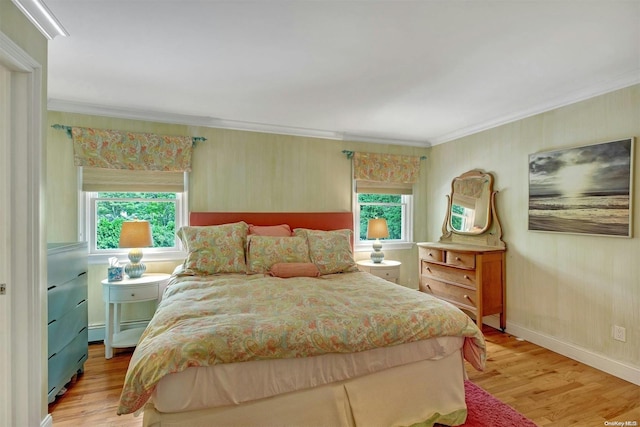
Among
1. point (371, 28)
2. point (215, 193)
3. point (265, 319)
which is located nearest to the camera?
point (265, 319)

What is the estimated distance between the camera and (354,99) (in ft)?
9.70

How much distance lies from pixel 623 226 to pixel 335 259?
2.35 m

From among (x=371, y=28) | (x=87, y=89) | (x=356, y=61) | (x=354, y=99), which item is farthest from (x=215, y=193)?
(x=371, y=28)

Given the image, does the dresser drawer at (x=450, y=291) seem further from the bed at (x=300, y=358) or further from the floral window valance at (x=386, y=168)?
the floral window valance at (x=386, y=168)

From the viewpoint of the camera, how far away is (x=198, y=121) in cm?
352

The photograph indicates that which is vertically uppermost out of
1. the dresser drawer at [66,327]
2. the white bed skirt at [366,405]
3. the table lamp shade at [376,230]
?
the table lamp shade at [376,230]

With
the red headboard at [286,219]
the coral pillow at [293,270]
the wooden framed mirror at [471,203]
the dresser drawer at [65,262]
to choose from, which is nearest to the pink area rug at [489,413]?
the coral pillow at [293,270]

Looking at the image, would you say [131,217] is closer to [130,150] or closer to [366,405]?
[130,150]

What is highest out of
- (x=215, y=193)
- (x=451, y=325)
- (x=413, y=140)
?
(x=413, y=140)

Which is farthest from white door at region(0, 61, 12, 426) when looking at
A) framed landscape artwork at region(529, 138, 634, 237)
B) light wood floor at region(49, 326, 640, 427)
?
framed landscape artwork at region(529, 138, 634, 237)

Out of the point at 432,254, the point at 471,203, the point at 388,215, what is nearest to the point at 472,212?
the point at 471,203

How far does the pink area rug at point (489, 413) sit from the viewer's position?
6.30 feet

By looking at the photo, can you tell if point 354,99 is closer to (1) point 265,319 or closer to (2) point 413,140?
(2) point 413,140

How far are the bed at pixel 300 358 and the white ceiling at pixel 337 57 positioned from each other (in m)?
1.66
